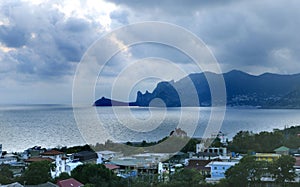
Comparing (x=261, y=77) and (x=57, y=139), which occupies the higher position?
(x=261, y=77)

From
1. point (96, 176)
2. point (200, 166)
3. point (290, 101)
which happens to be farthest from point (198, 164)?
point (290, 101)

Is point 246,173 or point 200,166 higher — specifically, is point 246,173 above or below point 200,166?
above

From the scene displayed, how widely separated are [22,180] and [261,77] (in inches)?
3923

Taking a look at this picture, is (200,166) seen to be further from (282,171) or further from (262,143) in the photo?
(262,143)

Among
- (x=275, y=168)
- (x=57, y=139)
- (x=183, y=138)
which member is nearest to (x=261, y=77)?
(x=57, y=139)

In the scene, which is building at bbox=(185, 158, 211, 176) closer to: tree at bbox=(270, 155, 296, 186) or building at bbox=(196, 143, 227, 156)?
tree at bbox=(270, 155, 296, 186)

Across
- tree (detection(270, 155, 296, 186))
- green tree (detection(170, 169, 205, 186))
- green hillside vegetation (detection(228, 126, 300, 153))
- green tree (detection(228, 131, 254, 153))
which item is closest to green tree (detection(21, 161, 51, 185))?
green tree (detection(170, 169, 205, 186))

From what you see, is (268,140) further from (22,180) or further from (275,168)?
(22,180)

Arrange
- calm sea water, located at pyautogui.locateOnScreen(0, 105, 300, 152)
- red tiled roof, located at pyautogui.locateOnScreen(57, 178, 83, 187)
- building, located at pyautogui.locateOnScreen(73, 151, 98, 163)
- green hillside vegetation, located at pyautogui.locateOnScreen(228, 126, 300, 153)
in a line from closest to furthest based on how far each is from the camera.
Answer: red tiled roof, located at pyautogui.locateOnScreen(57, 178, 83, 187)
building, located at pyautogui.locateOnScreen(73, 151, 98, 163)
green hillside vegetation, located at pyautogui.locateOnScreen(228, 126, 300, 153)
calm sea water, located at pyautogui.locateOnScreen(0, 105, 300, 152)

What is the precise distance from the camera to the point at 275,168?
27.2 ft

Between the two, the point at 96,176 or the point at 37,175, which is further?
the point at 37,175

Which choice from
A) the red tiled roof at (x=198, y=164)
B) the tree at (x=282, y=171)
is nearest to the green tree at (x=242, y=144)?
the red tiled roof at (x=198, y=164)

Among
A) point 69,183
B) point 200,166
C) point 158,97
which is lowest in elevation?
point 200,166

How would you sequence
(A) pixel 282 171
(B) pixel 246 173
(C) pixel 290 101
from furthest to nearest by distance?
1. (C) pixel 290 101
2. (A) pixel 282 171
3. (B) pixel 246 173
